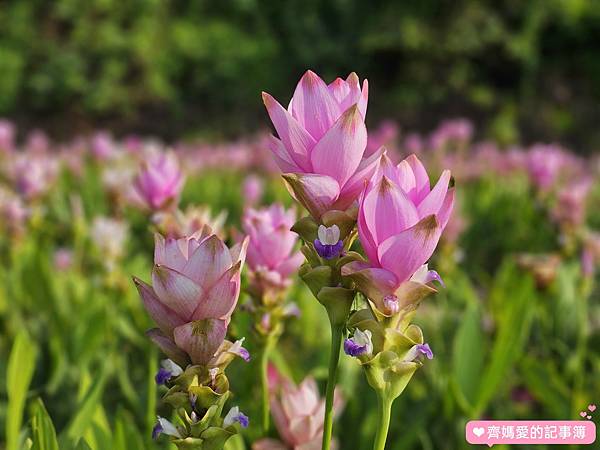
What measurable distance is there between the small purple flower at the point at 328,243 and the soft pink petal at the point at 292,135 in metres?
0.08

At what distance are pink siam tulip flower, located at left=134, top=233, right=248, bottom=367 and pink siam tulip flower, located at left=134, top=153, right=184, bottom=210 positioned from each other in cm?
72

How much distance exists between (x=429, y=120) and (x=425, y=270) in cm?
1199

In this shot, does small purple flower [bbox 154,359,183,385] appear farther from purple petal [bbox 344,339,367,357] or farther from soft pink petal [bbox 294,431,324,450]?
soft pink petal [bbox 294,431,324,450]

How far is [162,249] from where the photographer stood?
836 millimetres

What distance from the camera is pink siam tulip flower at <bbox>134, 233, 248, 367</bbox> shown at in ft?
2.61

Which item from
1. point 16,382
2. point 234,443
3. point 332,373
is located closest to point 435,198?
point 332,373

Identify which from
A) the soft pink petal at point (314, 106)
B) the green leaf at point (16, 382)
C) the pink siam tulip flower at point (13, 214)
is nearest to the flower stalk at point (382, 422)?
the soft pink petal at point (314, 106)

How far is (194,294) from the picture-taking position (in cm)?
80

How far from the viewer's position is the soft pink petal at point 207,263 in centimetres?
80

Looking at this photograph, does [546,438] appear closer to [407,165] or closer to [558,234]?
[407,165]

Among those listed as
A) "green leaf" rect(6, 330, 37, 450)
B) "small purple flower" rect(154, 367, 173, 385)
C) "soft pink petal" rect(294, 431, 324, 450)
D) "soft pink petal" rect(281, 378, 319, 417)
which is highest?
"small purple flower" rect(154, 367, 173, 385)

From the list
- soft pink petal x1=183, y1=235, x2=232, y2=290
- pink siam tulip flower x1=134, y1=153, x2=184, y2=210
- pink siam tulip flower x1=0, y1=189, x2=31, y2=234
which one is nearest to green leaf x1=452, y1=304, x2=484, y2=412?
pink siam tulip flower x1=134, y1=153, x2=184, y2=210

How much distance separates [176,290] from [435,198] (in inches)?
11.9

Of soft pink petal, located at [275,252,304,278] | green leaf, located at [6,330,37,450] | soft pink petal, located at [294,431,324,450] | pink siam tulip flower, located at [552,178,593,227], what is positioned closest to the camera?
soft pink petal, located at [294,431,324,450]
